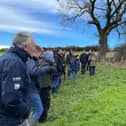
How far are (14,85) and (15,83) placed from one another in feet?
0.09

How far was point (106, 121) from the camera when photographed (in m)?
11.8

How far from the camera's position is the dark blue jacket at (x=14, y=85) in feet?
19.5

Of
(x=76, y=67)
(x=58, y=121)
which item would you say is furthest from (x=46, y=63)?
(x=76, y=67)

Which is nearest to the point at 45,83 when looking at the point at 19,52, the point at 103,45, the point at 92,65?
the point at 19,52

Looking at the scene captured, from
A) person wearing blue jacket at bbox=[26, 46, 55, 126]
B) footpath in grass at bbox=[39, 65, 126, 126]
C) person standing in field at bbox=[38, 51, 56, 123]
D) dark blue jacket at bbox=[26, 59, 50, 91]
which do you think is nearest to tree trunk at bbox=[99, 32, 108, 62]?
footpath in grass at bbox=[39, 65, 126, 126]

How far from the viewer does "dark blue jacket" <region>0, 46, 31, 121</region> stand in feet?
19.5

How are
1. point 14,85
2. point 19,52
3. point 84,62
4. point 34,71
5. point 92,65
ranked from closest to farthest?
point 14,85, point 19,52, point 34,71, point 92,65, point 84,62

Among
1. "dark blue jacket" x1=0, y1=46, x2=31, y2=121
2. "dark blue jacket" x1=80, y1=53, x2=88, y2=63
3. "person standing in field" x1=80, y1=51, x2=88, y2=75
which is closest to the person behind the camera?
"dark blue jacket" x1=0, y1=46, x2=31, y2=121

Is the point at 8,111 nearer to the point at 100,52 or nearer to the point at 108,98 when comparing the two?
the point at 108,98

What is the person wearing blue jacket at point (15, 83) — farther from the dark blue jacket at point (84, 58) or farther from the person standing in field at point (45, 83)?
the dark blue jacket at point (84, 58)

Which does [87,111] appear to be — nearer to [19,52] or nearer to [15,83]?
[19,52]

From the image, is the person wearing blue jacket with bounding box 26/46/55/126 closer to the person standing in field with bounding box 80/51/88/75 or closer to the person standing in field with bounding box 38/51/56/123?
the person standing in field with bounding box 38/51/56/123

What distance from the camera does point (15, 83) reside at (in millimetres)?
5926

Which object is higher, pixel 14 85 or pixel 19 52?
pixel 19 52
